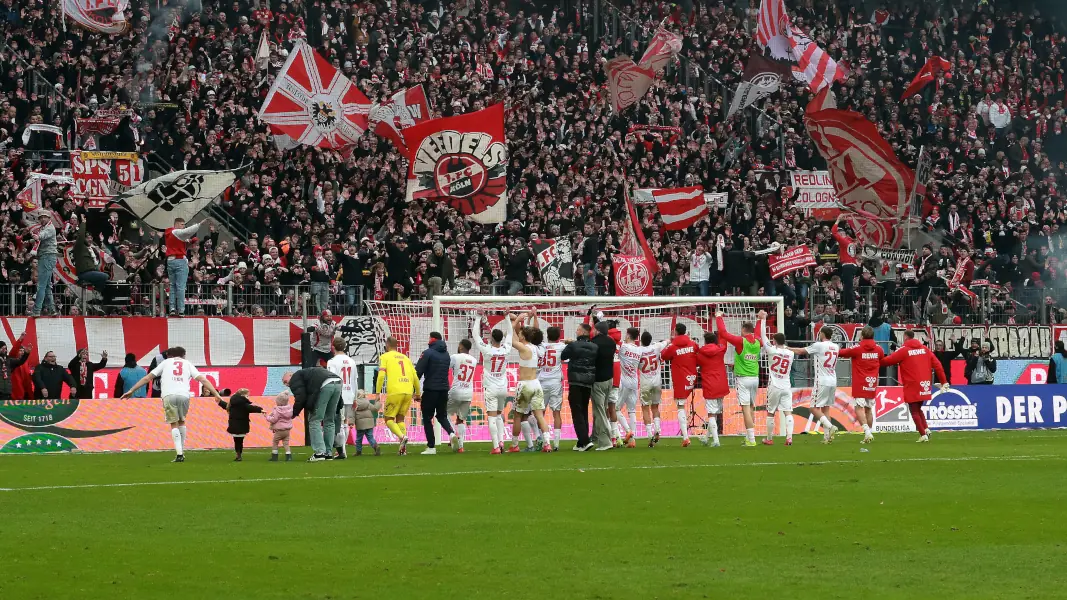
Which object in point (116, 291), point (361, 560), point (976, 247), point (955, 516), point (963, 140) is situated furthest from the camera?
point (963, 140)

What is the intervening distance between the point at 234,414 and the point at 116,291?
9392 mm

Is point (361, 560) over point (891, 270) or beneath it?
beneath

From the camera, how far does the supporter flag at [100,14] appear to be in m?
36.1

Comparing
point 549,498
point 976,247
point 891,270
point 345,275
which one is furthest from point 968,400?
point 549,498

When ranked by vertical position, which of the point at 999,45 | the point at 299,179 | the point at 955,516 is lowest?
the point at 955,516

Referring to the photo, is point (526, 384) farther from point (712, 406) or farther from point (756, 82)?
point (756, 82)

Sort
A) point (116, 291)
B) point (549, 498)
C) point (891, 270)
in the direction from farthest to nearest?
point (891, 270), point (116, 291), point (549, 498)

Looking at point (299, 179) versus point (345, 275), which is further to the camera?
point (299, 179)

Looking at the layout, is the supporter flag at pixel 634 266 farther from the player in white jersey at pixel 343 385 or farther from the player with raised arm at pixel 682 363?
the player in white jersey at pixel 343 385

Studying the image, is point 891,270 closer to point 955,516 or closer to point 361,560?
point 955,516

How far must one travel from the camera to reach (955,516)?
45.2 ft

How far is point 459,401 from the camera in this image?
25.2m

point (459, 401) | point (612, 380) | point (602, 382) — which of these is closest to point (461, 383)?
point (459, 401)

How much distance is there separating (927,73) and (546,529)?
131ft
